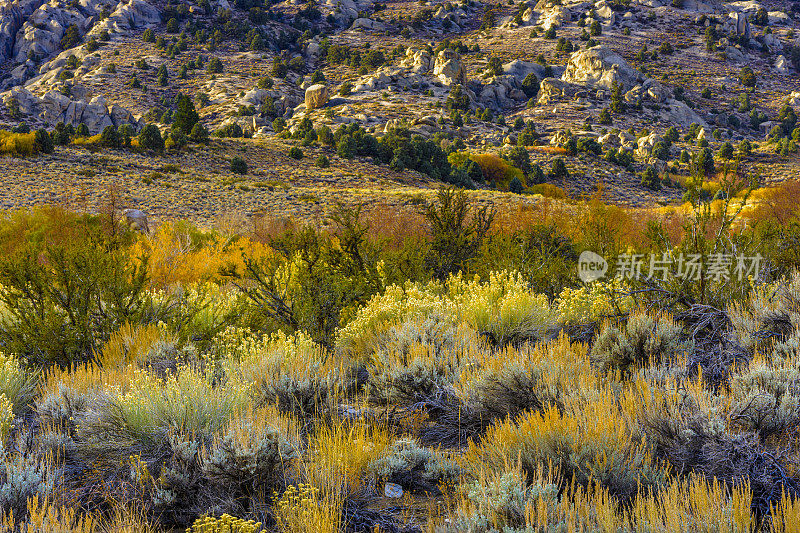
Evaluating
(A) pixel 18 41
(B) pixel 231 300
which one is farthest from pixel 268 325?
(A) pixel 18 41

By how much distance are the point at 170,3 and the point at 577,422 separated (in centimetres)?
11673

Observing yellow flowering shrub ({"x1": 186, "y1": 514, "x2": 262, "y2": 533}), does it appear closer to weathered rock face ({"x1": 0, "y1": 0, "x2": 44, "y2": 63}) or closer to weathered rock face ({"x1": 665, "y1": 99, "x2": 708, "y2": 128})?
weathered rock face ({"x1": 665, "y1": 99, "x2": 708, "y2": 128})

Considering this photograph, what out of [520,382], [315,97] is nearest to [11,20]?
[315,97]

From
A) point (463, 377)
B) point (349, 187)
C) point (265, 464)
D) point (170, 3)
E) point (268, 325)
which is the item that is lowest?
point (349, 187)

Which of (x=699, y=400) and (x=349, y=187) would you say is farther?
(x=349, y=187)

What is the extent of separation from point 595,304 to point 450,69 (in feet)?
242

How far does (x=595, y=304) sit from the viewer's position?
18.3ft

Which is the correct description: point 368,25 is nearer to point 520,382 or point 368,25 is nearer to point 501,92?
point 501,92

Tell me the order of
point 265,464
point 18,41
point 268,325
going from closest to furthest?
point 265,464 < point 268,325 < point 18,41

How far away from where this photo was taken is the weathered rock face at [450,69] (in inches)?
2840

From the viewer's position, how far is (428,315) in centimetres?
558

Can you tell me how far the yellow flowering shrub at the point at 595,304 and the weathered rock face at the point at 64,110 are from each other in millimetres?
65105

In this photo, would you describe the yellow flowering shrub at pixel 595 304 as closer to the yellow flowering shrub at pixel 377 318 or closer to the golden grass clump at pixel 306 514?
the yellow flowering shrub at pixel 377 318

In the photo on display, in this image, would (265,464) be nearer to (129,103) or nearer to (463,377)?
(463,377)
